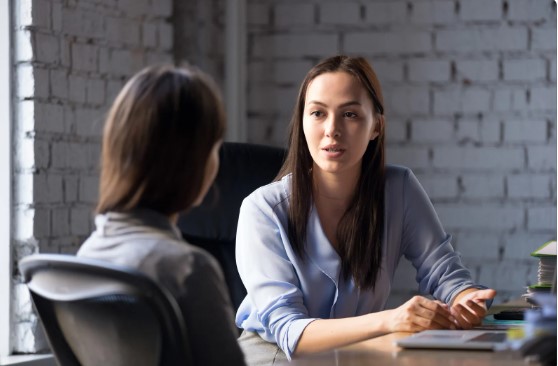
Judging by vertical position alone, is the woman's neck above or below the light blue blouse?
above

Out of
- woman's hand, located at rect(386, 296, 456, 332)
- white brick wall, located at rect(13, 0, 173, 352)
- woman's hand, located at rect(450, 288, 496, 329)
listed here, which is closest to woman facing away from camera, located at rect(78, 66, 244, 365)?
woman's hand, located at rect(386, 296, 456, 332)

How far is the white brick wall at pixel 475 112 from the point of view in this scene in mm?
3326

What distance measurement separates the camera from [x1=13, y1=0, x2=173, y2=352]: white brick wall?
262 cm

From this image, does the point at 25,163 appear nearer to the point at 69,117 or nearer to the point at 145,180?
the point at 69,117

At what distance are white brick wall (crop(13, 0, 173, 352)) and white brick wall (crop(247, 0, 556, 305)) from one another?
0.95 meters

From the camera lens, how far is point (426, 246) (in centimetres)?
215

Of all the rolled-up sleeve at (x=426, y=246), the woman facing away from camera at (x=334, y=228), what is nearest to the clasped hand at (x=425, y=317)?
the woman facing away from camera at (x=334, y=228)

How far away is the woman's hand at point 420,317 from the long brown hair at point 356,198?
305 millimetres

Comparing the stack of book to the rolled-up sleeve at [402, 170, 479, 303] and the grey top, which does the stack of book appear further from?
the grey top

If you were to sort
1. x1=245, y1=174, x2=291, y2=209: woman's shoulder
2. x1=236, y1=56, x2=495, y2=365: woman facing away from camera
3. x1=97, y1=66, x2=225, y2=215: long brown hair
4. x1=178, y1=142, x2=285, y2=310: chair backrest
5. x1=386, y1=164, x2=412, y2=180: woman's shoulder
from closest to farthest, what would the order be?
1. x1=97, y1=66, x2=225, y2=215: long brown hair
2. x1=236, y1=56, x2=495, y2=365: woman facing away from camera
3. x1=245, y1=174, x2=291, y2=209: woman's shoulder
4. x1=386, y1=164, x2=412, y2=180: woman's shoulder
5. x1=178, y1=142, x2=285, y2=310: chair backrest

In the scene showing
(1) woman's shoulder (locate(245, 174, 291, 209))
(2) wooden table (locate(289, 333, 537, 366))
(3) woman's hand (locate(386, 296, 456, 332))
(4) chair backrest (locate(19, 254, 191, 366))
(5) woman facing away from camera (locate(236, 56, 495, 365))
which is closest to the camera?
(4) chair backrest (locate(19, 254, 191, 366))

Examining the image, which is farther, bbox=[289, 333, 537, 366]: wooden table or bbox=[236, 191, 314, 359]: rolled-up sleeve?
bbox=[236, 191, 314, 359]: rolled-up sleeve

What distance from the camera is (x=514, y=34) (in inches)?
131

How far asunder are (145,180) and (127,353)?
0.65ft
